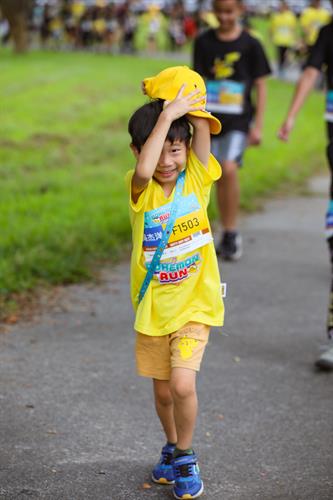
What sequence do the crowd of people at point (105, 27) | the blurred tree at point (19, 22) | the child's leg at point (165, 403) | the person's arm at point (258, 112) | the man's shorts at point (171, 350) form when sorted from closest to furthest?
the man's shorts at point (171, 350) → the child's leg at point (165, 403) → the person's arm at point (258, 112) → the blurred tree at point (19, 22) → the crowd of people at point (105, 27)

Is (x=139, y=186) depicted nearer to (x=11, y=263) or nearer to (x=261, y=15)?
(x=11, y=263)

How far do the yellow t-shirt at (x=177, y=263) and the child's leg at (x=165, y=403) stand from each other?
0.23m

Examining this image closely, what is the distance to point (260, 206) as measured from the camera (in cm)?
1037

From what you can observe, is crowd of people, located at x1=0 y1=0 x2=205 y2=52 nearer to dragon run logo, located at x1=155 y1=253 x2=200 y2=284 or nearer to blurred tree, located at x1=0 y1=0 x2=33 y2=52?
blurred tree, located at x1=0 y1=0 x2=33 y2=52

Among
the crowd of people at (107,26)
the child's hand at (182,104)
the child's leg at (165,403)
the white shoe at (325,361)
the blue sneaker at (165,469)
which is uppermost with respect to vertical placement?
the child's hand at (182,104)

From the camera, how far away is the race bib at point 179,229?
148 inches

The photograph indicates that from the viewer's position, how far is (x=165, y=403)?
3861mm

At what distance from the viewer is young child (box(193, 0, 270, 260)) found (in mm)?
7691

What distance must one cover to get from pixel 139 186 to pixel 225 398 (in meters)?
1.58

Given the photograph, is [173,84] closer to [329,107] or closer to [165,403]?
[165,403]

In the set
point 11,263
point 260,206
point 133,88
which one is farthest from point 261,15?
point 11,263

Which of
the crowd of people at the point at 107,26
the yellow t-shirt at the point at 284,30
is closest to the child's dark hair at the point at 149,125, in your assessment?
the yellow t-shirt at the point at 284,30

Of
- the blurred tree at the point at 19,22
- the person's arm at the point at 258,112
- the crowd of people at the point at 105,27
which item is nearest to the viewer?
the person's arm at the point at 258,112

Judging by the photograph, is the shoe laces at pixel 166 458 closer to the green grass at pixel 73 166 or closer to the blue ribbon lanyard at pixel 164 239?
the blue ribbon lanyard at pixel 164 239
